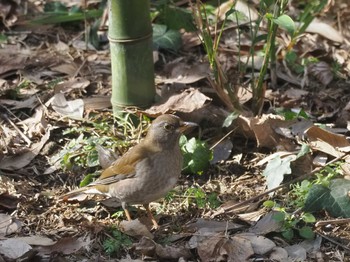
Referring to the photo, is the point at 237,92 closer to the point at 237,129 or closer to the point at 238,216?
the point at 237,129

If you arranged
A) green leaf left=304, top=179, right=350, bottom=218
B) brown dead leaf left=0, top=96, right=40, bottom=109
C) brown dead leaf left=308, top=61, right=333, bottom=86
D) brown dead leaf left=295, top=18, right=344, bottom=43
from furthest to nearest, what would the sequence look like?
brown dead leaf left=295, top=18, right=344, bottom=43, brown dead leaf left=308, top=61, right=333, bottom=86, brown dead leaf left=0, top=96, right=40, bottom=109, green leaf left=304, top=179, right=350, bottom=218

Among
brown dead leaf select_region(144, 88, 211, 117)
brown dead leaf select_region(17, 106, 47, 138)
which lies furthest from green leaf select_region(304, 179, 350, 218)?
brown dead leaf select_region(17, 106, 47, 138)

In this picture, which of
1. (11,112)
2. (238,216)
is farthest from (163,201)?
(11,112)

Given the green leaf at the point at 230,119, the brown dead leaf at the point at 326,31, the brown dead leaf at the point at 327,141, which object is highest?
the brown dead leaf at the point at 326,31

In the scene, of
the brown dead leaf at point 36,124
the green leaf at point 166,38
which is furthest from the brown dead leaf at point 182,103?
the green leaf at point 166,38

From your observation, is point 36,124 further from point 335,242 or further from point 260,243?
point 335,242

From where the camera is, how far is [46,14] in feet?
27.2

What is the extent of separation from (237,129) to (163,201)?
37.6 inches

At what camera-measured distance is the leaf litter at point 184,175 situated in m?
5.27

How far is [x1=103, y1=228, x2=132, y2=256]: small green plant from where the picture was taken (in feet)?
17.2

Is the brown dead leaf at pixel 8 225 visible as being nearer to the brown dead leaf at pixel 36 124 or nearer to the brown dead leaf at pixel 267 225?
the brown dead leaf at pixel 36 124

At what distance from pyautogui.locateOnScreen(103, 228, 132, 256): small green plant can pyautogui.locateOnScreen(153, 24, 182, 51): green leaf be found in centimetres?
272

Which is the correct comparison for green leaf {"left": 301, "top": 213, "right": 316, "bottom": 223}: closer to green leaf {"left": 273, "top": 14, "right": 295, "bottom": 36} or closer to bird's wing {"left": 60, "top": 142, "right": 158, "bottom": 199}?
bird's wing {"left": 60, "top": 142, "right": 158, "bottom": 199}

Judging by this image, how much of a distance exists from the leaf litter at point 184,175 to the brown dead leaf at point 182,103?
0.01m
